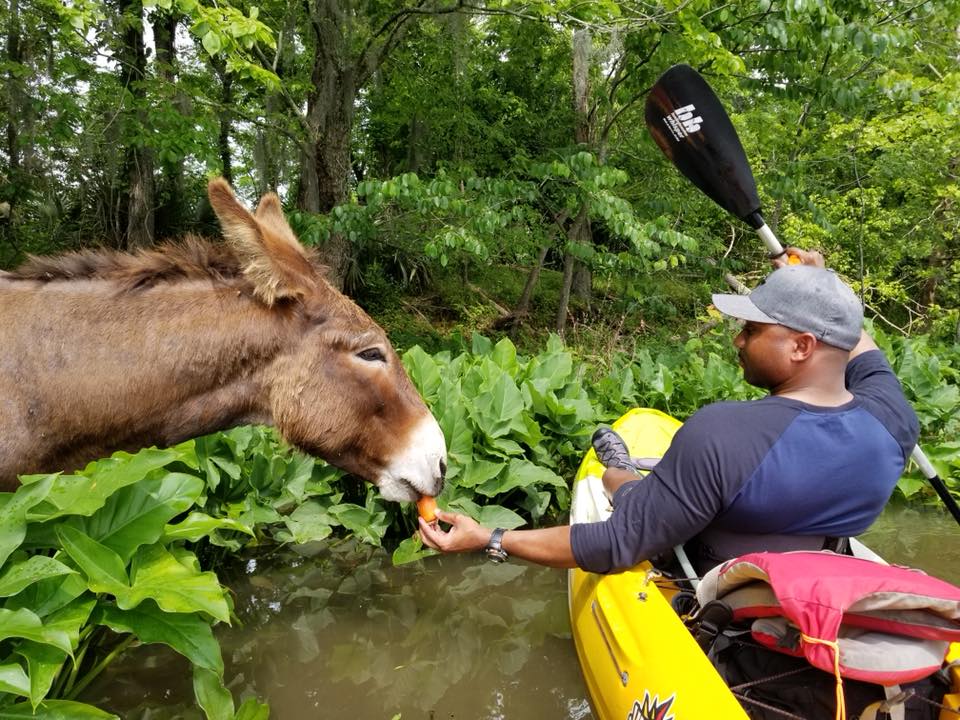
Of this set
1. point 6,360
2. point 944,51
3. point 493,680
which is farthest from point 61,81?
point 944,51

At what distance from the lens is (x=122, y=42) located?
8.73m

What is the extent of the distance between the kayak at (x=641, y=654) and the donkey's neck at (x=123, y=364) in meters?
1.79

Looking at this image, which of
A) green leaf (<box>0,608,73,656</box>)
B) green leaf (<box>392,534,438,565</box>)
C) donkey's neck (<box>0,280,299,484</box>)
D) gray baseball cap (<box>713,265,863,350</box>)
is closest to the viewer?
green leaf (<box>0,608,73,656</box>)

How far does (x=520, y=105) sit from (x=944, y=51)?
31.6 feet

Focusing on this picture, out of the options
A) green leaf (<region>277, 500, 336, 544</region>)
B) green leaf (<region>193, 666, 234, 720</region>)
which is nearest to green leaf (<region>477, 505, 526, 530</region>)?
green leaf (<region>277, 500, 336, 544</region>)

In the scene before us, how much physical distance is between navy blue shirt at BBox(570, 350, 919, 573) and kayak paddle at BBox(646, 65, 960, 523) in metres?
2.50

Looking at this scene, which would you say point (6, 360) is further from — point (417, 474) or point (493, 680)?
point (493, 680)

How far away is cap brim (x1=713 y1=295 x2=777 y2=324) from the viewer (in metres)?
2.41

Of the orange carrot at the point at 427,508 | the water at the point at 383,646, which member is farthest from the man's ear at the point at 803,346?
the water at the point at 383,646

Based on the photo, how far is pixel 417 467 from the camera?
2.56 metres

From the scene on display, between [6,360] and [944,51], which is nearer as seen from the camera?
[6,360]

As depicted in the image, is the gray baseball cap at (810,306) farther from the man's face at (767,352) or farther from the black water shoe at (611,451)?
the black water shoe at (611,451)

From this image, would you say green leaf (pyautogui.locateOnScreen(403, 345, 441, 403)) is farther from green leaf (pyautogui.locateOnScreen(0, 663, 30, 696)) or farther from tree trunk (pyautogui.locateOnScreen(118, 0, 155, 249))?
tree trunk (pyautogui.locateOnScreen(118, 0, 155, 249))

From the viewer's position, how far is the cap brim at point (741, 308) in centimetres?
241
